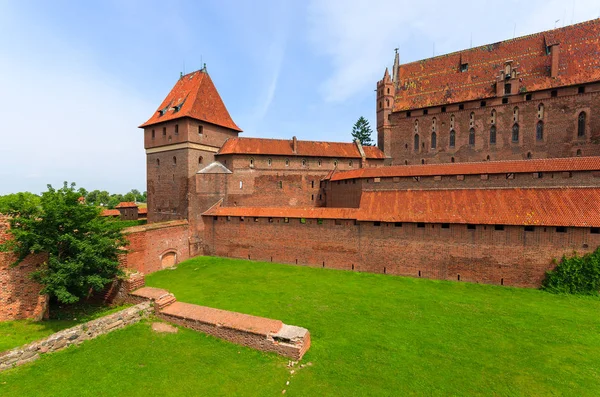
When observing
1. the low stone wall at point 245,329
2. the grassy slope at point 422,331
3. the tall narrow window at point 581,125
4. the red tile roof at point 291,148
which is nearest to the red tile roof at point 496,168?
the red tile roof at point 291,148

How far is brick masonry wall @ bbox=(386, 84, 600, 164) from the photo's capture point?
21.1 metres

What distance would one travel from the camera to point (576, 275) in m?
12.6

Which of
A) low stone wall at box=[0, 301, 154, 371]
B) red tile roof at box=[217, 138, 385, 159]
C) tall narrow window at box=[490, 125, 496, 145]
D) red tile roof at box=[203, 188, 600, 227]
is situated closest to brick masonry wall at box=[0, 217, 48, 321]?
low stone wall at box=[0, 301, 154, 371]

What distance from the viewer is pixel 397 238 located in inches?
635

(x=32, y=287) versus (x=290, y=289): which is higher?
(x=32, y=287)

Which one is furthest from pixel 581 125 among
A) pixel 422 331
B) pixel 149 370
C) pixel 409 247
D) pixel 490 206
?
pixel 149 370

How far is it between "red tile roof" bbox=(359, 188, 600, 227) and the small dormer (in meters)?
13.4

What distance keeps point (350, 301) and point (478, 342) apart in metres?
5.02

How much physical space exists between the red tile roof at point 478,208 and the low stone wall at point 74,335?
34.6 feet

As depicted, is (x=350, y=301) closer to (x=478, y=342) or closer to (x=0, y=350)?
(x=478, y=342)

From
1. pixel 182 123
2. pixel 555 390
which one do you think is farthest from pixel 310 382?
pixel 182 123

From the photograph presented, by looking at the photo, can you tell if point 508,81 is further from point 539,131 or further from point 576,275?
point 576,275

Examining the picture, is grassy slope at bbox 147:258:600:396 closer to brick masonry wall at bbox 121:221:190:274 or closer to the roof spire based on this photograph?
brick masonry wall at bbox 121:221:190:274

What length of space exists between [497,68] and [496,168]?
49.5 feet
